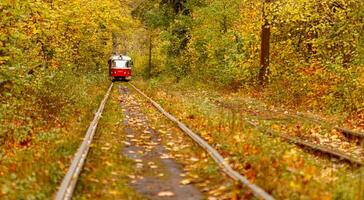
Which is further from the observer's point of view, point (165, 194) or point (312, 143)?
point (312, 143)

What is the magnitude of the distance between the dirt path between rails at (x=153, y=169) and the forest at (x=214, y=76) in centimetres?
106

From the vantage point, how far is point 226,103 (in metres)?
21.5

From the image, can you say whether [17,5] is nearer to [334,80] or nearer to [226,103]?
[226,103]

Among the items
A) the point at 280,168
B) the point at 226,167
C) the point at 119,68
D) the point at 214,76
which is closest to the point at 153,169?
the point at 226,167

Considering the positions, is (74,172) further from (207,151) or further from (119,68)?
(119,68)

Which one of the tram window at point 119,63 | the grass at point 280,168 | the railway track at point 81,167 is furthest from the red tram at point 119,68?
the railway track at point 81,167

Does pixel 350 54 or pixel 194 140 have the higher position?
pixel 350 54

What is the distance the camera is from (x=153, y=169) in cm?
887

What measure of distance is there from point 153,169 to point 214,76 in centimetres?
2482

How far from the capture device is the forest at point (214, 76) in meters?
8.55

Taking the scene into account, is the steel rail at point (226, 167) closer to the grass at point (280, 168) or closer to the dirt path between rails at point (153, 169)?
the grass at point (280, 168)

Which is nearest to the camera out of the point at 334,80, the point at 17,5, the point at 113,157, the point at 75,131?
the point at 113,157

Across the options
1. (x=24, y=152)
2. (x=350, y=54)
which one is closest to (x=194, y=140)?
(x=24, y=152)

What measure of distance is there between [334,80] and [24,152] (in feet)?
44.6
